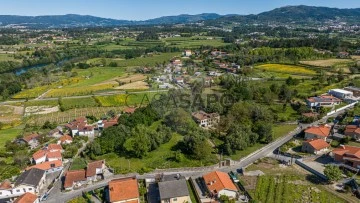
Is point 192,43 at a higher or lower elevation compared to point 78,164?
higher

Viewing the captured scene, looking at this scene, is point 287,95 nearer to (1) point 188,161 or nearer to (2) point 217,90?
(2) point 217,90

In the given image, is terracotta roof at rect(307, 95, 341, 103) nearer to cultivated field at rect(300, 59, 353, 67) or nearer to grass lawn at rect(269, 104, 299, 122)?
grass lawn at rect(269, 104, 299, 122)

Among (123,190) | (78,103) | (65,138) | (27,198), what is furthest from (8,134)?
(123,190)

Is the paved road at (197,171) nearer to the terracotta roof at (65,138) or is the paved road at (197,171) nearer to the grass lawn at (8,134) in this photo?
the terracotta roof at (65,138)

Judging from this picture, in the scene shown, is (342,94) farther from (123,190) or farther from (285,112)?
(123,190)

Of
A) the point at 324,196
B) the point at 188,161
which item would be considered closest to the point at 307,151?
the point at 324,196

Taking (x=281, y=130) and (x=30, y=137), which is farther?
(x=281, y=130)
